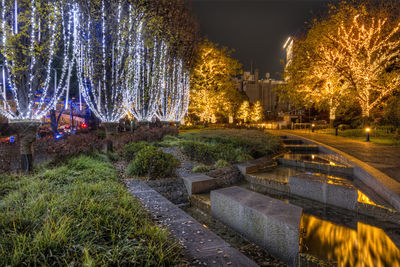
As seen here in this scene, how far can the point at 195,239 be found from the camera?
296cm

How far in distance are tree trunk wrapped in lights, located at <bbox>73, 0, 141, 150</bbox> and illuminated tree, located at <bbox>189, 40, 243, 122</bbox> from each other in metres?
15.5

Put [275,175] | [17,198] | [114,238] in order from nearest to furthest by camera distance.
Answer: [114,238]
[17,198]
[275,175]

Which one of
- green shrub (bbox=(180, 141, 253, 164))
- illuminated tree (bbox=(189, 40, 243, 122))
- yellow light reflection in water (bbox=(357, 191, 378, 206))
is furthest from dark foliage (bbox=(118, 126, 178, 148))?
illuminated tree (bbox=(189, 40, 243, 122))

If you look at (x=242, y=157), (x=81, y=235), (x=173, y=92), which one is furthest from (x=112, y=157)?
(x=173, y=92)

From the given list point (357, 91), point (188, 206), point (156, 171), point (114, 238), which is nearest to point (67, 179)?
point (156, 171)

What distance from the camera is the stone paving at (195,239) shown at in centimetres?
243

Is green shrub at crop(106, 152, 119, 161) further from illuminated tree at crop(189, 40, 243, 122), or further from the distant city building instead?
the distant city building

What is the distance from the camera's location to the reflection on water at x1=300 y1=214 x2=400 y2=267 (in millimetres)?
3143

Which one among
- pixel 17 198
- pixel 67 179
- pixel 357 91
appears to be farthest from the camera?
pixel 357 91

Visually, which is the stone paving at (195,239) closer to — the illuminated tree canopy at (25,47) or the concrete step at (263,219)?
the concrete step at (263,219)

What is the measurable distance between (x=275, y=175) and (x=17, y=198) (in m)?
6.64

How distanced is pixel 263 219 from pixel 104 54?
9.87m

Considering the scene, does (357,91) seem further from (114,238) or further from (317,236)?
(114,238)

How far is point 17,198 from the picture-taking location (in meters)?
3.99
